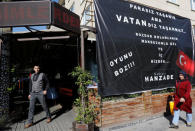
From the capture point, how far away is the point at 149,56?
19.1 feet

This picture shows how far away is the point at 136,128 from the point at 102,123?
1.13m

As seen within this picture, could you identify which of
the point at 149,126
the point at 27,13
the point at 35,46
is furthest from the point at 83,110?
the point at 35,46

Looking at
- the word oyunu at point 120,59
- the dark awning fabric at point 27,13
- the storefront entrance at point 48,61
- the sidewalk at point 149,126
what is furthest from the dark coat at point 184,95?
the dark awning fabric at point 27,13

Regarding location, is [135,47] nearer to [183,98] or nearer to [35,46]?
[183,98]

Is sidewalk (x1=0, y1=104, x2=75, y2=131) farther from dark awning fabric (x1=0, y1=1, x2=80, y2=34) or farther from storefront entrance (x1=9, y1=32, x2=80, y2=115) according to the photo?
dark awning fabric (x1=0, y1=1, x2=80, y2=34)

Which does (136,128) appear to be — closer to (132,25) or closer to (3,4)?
(132,25)

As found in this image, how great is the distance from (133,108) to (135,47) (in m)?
2.37

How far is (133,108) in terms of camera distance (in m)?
4.93

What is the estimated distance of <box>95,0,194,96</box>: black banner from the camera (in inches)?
183

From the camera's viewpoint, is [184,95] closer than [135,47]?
Yes

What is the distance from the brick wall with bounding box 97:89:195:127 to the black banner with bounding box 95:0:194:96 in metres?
0.37

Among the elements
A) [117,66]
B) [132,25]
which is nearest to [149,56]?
[132,25]

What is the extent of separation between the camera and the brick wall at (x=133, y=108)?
4412 millimetres

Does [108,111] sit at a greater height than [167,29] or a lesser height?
lesser
